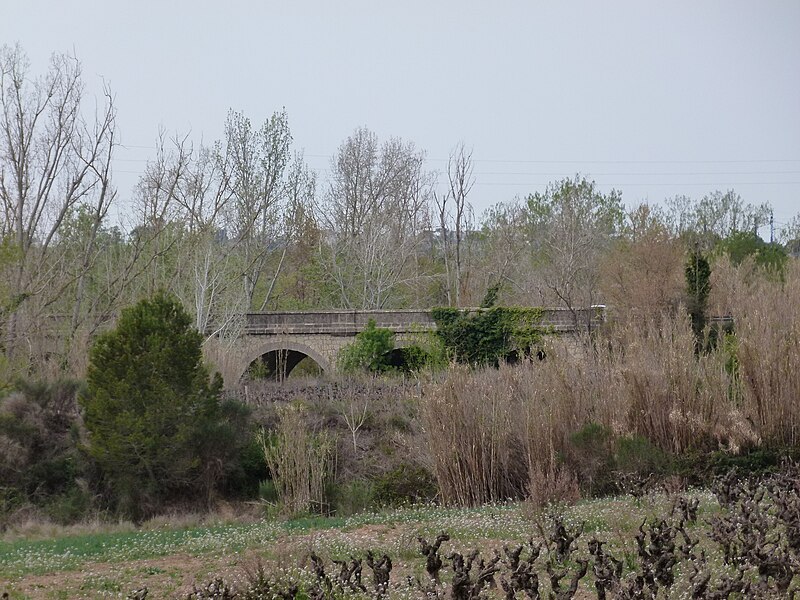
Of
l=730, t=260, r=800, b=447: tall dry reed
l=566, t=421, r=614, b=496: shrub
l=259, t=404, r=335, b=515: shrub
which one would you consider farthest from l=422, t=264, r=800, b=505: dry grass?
l=259, t=404, r=335, b=515: shrub

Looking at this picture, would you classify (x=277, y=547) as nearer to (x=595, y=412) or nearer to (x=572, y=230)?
(x=595, y=412)

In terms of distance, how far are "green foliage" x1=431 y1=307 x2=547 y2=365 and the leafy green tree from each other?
14549 millimetres

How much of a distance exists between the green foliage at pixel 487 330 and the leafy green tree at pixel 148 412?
14.5 meters

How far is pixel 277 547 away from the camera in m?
7.79

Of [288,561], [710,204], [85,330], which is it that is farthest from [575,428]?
[710,204]

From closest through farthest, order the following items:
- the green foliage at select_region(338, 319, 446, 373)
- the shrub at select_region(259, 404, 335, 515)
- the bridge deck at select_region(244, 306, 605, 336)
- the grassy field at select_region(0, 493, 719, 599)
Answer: the grassy field at select_region(0, 493, 719, 599)
the shrub at select_region(259, 404, 335, 515)
the green foliage at select_region(338, 319, 446, 373)
the bridge deck at select_region(244, 306, 605, 336)

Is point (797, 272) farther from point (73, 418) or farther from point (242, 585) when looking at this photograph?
point (242, 585)

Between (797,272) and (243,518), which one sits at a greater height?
(797,272)

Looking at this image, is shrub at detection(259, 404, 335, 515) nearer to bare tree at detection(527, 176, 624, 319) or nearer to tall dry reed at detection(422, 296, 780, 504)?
tall dry reed at detection(422, 296, 780, 504)

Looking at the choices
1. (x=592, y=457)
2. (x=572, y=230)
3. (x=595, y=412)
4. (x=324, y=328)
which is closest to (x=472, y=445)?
(x=592, y=457)

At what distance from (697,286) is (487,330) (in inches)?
276

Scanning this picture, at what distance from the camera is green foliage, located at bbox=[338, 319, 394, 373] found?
29750 mm

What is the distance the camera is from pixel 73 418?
60.6ft

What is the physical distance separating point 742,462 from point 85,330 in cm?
1674
